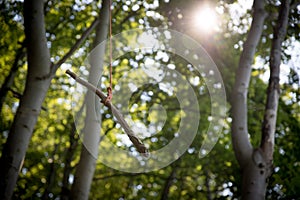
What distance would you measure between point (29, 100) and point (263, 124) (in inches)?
108

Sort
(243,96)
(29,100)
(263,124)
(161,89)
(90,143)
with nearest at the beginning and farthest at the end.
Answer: (29,100) → (263,124) → (243,96) → (90,143) → (161,89)

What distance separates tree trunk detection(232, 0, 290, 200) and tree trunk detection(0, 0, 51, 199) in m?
2.36

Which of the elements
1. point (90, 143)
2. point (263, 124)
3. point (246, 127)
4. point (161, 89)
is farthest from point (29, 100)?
point (161, 89)

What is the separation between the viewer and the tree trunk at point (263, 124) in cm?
386

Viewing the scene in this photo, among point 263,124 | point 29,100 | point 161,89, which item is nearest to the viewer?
point 29,100

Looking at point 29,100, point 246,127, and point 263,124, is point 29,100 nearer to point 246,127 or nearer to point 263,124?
point 246,127

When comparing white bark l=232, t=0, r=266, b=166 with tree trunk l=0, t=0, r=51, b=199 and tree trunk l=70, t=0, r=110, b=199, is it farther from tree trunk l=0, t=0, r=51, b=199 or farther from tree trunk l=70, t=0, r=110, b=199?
tree trunk l=0, t=0, r=51, b=199

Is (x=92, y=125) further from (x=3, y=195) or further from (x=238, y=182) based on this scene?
(x=238, y=182)

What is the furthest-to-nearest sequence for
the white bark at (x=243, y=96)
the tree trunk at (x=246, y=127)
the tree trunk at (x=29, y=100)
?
the white bark at (x=243, y=96) < the tree trunk at (x=246, y=127) < the tree trunk at (x=29, y=100)

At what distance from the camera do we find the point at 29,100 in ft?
11.8

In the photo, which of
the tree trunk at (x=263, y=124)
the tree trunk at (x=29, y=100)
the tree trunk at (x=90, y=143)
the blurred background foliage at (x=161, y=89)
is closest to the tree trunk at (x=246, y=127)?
the tree trunk at (x=263, y=124)

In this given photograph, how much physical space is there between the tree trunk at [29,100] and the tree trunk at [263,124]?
2361 millimetres

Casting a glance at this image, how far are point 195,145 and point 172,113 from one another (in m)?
1.60

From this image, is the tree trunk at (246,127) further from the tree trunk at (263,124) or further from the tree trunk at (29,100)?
the tree trunk at (29,100)
